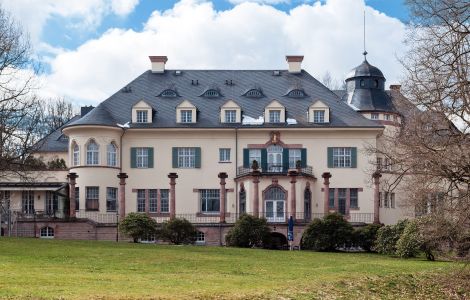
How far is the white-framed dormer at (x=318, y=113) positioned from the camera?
5249cm

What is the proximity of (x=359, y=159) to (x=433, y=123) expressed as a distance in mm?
29725

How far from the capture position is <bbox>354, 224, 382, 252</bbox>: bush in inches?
1786

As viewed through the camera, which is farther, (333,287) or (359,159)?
(359,159)

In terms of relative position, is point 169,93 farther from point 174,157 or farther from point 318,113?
point 318,113

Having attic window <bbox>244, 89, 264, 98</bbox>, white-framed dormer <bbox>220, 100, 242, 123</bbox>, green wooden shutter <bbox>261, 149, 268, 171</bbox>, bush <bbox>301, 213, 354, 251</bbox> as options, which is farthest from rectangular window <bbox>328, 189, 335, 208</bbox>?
attic window <bbox>244, 89, 264, 98</bbox>

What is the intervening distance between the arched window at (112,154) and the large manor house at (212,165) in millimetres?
91

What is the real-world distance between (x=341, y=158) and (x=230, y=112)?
775 centimetres

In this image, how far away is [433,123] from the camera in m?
22.8

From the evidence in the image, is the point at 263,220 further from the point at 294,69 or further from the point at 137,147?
the point at 294,69

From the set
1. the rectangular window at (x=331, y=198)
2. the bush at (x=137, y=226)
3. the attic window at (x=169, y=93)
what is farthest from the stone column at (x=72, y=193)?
the rectangular window at (x=331, y=198)

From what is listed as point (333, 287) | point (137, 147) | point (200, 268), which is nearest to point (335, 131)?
point (137, 147)

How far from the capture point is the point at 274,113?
52781 mm

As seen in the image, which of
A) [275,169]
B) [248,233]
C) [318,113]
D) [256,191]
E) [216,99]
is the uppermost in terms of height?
[216,99]

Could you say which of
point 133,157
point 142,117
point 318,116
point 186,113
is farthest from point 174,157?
point 318,116
